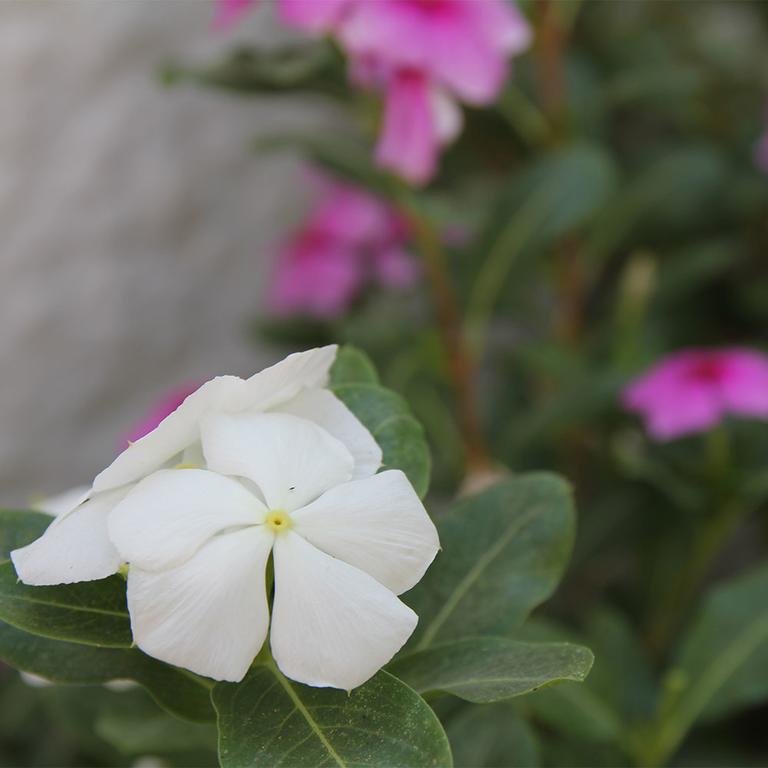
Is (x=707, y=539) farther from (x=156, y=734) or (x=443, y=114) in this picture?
(x=156, y=734)

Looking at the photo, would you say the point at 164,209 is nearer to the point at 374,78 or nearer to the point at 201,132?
the point at 201,132

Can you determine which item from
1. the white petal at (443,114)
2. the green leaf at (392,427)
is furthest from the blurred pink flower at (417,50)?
the green leaf at (392,427)

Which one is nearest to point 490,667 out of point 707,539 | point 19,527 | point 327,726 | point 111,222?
point 327,726

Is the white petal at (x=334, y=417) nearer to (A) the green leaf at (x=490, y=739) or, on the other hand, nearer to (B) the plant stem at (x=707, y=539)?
(A) the green leaf at (x=490, y=739)

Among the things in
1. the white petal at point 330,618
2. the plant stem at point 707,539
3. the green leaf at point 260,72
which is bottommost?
the plant stem at point 707,539

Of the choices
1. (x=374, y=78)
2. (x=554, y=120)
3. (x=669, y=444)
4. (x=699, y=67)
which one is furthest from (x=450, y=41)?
(x=699, y=67)

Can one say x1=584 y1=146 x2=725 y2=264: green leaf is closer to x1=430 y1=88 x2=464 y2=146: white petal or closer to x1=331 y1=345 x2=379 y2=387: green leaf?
x1=430 y1=88 x2=464 y2=146: white petal
